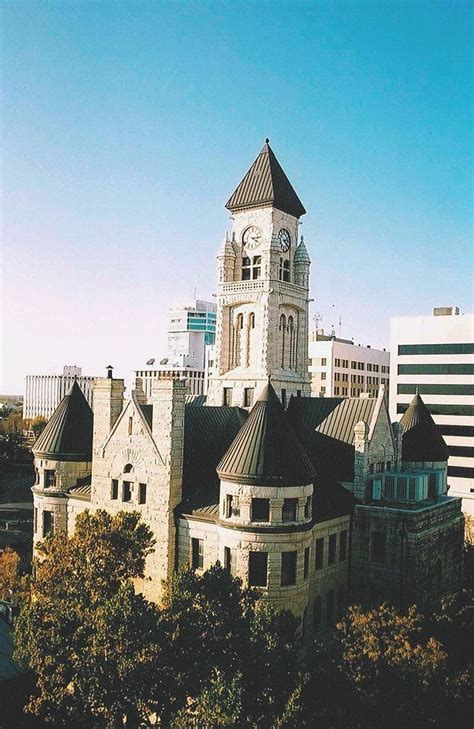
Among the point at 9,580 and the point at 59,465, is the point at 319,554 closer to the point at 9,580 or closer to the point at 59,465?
the point at 59,465

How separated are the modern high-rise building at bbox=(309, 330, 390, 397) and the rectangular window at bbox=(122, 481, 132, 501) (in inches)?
3029

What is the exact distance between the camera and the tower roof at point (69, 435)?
1811 inches

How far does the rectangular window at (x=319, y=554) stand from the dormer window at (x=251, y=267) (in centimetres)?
2222

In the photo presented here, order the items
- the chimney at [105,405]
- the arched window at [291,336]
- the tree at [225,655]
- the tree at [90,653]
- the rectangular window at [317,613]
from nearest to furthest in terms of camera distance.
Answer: the tree at [225,655], the tree at [90,653], the rectangular window at [317,613], the chimney at [105,405], the arched window at [291,336]

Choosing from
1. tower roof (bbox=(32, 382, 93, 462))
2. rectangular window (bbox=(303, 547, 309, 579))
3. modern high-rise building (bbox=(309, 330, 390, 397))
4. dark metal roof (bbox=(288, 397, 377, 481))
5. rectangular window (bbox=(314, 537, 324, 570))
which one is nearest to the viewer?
rectangular window (bbox=(303, 547, 309, 579))

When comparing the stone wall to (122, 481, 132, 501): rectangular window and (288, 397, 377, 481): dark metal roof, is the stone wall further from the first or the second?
(122, 481, 132, 501): rectangular window

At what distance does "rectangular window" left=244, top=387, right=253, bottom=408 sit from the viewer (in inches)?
1993

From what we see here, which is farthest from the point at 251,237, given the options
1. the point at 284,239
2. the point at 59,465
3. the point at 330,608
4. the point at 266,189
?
the point at 330,608

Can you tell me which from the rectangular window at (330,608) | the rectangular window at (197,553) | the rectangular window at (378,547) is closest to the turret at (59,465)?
the rectangular window at (197,553)

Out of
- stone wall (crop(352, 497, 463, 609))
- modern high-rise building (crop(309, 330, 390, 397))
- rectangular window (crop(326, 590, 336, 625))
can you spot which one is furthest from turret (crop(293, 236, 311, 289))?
modern high-rise building (crop(309, 330, 390, 397))

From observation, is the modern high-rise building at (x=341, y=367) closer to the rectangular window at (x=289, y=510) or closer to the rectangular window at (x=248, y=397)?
the rectangular window at (x=248, y=397)

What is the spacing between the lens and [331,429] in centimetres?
4709

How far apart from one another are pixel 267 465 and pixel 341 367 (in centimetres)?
8903

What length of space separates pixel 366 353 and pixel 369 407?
87.2 meters
